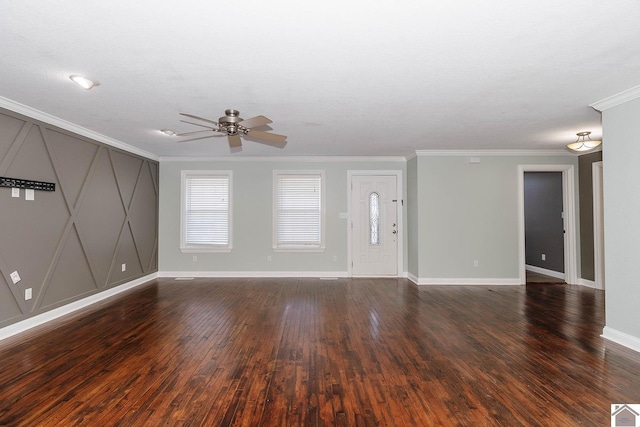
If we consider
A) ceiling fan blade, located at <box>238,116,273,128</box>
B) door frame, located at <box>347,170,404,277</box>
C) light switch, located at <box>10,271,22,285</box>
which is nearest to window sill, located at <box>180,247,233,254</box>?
door frame, located at <box>347,170,404,277</box>

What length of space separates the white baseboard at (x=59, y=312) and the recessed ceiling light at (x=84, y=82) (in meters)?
2.62

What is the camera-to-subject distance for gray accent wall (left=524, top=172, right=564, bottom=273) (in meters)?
6.28

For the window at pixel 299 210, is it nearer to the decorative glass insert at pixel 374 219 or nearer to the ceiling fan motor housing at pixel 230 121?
the decorative glass insert at pixel 374 219

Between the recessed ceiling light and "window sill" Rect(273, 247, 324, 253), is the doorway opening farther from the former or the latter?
the recessed ceiling light

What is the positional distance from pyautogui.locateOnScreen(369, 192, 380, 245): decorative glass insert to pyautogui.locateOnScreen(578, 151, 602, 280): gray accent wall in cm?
372

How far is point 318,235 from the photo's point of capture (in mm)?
6398

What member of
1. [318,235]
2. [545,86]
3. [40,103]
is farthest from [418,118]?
[40,103]

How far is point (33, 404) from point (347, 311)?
308 cm

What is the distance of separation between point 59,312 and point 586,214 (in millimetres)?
8437

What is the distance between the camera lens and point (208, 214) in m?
6.40

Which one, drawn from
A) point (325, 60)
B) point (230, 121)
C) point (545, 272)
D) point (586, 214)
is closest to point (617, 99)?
point (325, 60)

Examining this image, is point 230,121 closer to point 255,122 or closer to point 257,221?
point 255,122

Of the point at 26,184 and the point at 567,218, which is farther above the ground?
the point at 26,184

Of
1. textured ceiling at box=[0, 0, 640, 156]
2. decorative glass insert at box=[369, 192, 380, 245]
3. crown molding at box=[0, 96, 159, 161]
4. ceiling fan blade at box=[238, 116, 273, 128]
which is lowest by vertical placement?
decorative glass insert at box=[369, 192, 380, 245]
